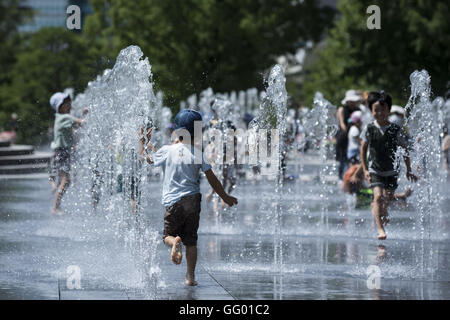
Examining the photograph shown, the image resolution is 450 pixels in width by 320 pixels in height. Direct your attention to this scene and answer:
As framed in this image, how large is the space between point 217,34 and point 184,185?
38.7m

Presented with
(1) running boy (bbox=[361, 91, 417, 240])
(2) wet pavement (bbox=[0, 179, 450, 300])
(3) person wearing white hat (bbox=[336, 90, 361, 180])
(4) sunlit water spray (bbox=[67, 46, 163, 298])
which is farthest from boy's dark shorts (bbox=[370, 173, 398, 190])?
(3) person wearing white hat (bbox=[336, 90, 361, 180])

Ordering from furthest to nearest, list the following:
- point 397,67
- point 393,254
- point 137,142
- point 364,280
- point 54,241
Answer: point 397,67 → point 54,241 → point 393,254 → point 137,142 → point 364,280

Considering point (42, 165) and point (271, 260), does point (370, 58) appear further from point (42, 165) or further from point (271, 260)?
point (271, 260)

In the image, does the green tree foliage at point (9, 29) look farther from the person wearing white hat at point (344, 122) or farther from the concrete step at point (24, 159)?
the person wearing white hat at point (344, 122)

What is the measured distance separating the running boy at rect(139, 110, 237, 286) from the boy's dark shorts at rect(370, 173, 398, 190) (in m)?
3.42

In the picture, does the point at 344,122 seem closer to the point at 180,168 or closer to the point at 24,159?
the point at 24,159

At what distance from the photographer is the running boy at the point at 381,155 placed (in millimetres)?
10508

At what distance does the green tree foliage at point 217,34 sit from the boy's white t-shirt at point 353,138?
27645 mm

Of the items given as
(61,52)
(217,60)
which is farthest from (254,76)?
(61,52)

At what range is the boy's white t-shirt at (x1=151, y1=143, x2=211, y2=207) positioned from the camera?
24.8 feet

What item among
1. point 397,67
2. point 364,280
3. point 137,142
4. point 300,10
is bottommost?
point 364,280

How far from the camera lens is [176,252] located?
721 cm

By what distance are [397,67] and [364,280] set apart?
31058mm

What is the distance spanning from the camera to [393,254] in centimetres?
964
